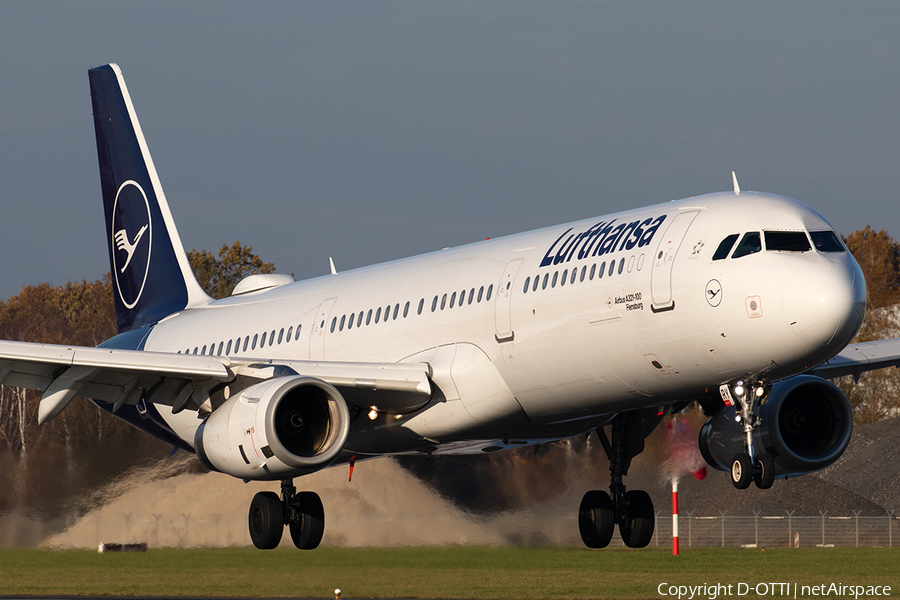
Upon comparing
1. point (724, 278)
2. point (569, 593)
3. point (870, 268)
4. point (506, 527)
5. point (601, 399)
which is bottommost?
point (569, 593)

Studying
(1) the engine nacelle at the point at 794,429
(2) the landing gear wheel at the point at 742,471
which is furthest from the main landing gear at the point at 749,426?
(1) the engine nacelle at the point at 794,429

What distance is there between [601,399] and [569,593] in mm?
14811

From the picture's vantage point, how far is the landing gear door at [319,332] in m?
27.9

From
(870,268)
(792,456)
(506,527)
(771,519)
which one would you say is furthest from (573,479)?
(870,268)

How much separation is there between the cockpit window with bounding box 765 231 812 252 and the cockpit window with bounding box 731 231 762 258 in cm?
15

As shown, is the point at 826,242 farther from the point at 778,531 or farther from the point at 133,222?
the point at 778,531

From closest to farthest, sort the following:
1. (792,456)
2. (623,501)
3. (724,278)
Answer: (724,278), (792,456), (623,501)

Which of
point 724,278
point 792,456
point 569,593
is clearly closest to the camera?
point 724,278

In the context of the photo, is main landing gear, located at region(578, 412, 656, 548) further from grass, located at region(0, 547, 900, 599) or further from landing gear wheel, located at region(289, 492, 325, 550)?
landing gear wheel, located at region(289, 492, 325, 550)

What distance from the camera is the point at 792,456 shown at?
25609mm

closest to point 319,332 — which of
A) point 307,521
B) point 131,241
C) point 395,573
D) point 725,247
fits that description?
point 307,521

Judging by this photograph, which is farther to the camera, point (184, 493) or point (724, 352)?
point (184, 493)

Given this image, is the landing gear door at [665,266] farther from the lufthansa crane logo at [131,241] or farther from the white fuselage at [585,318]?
the lufthansa crane logo at [131,241]

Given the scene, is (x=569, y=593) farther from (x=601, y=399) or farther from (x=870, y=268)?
(x=870, y=268)
